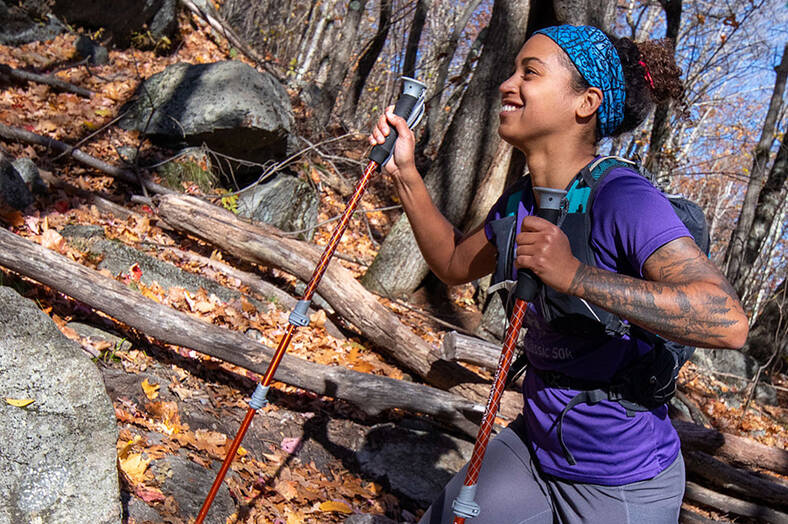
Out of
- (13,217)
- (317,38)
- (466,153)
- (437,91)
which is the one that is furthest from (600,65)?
(317,38)

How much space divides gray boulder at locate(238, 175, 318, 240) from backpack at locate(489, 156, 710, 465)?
231 inches

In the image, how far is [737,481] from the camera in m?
5.17

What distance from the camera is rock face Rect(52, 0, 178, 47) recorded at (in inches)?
397

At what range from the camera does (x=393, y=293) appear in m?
7.54

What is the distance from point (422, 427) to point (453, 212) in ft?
10.8

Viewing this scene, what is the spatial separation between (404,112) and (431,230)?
54 centimetres

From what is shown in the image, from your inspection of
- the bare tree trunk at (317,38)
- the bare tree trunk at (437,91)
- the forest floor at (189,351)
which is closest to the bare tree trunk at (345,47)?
the bare tree trunk at (317,38)

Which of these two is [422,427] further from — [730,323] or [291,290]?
[730,323]

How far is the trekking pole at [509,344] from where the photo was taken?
189cm

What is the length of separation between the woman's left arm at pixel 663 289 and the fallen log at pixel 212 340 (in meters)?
3.07

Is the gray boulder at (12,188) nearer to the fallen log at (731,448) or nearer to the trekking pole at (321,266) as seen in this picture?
the trekking pole at (321,266)

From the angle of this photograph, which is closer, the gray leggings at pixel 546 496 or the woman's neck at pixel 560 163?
the gray leggings at pixel 546 496

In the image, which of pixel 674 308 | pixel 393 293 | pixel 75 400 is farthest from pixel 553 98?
pixel 393 293

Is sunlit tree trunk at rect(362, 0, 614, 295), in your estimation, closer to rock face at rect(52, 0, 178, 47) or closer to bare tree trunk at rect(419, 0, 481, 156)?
bare tree trunk at rect(419, 0, 481, 156)
